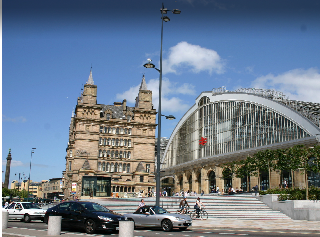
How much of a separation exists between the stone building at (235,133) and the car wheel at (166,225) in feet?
104

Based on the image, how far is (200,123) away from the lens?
80562 mm

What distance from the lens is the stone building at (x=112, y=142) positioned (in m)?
81.8

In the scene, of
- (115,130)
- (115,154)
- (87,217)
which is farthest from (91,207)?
(115,130)

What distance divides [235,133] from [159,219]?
4944 centimetres

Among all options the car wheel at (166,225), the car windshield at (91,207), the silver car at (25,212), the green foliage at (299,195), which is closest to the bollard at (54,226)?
the car windshield at (91,207)

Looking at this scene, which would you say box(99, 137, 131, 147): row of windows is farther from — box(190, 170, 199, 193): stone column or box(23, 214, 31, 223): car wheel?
box(23, 214, 31, 223): car wheel

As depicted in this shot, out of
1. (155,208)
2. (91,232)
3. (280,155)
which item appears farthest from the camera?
(280,155)

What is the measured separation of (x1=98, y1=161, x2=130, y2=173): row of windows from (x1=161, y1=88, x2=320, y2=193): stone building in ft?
40.4

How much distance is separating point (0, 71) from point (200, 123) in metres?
70.4

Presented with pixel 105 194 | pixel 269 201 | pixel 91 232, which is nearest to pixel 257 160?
pixel 269 201

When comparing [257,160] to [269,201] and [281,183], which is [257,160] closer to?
[281,183]

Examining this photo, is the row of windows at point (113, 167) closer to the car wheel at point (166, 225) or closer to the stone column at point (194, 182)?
the stone column at point (194, 182)

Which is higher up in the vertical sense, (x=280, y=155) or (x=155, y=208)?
(x=280, y=155)

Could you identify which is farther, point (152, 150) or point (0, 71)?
point (152, 150)
